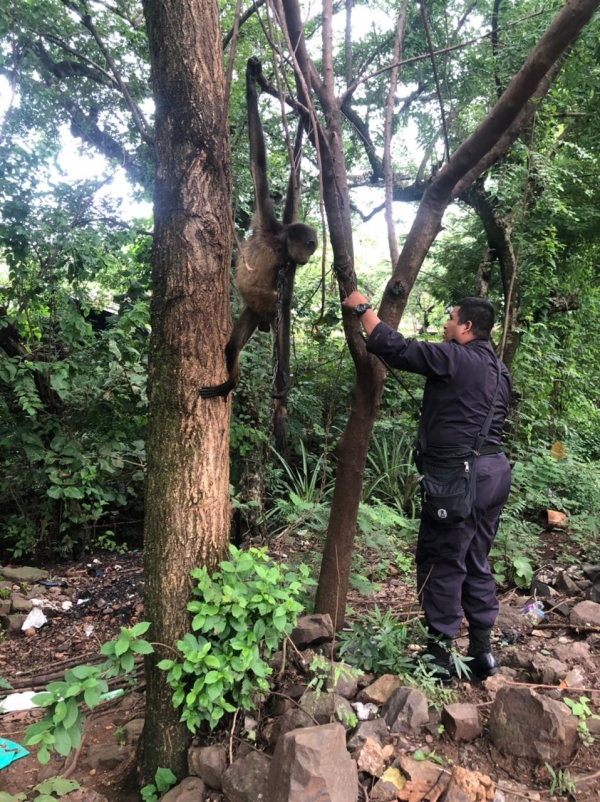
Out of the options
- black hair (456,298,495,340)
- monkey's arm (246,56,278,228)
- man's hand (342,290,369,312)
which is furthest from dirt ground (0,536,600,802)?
monkey's arm (246,56,278,228)

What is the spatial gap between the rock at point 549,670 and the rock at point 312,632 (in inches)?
44.8

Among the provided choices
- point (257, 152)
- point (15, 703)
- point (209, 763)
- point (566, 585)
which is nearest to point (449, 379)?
point (257, 152)

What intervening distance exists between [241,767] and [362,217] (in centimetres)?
958

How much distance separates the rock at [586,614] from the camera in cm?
354

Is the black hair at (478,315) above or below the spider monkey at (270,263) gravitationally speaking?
below

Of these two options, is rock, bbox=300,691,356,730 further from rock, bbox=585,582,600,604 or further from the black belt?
rock, bbox=585,582,600,604

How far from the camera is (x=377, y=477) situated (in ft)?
21.2

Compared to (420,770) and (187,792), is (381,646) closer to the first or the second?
(420,770)

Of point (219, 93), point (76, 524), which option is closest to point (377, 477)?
point (76, 524)

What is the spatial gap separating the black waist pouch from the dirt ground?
79cm

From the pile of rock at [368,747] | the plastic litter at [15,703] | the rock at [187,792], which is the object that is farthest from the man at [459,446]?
the plastic litter at [15,703]

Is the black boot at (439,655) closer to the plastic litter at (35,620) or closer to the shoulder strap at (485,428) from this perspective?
the shoulder strap at (485,428)

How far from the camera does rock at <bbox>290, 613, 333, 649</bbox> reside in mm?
2934

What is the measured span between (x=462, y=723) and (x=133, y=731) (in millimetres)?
1768
